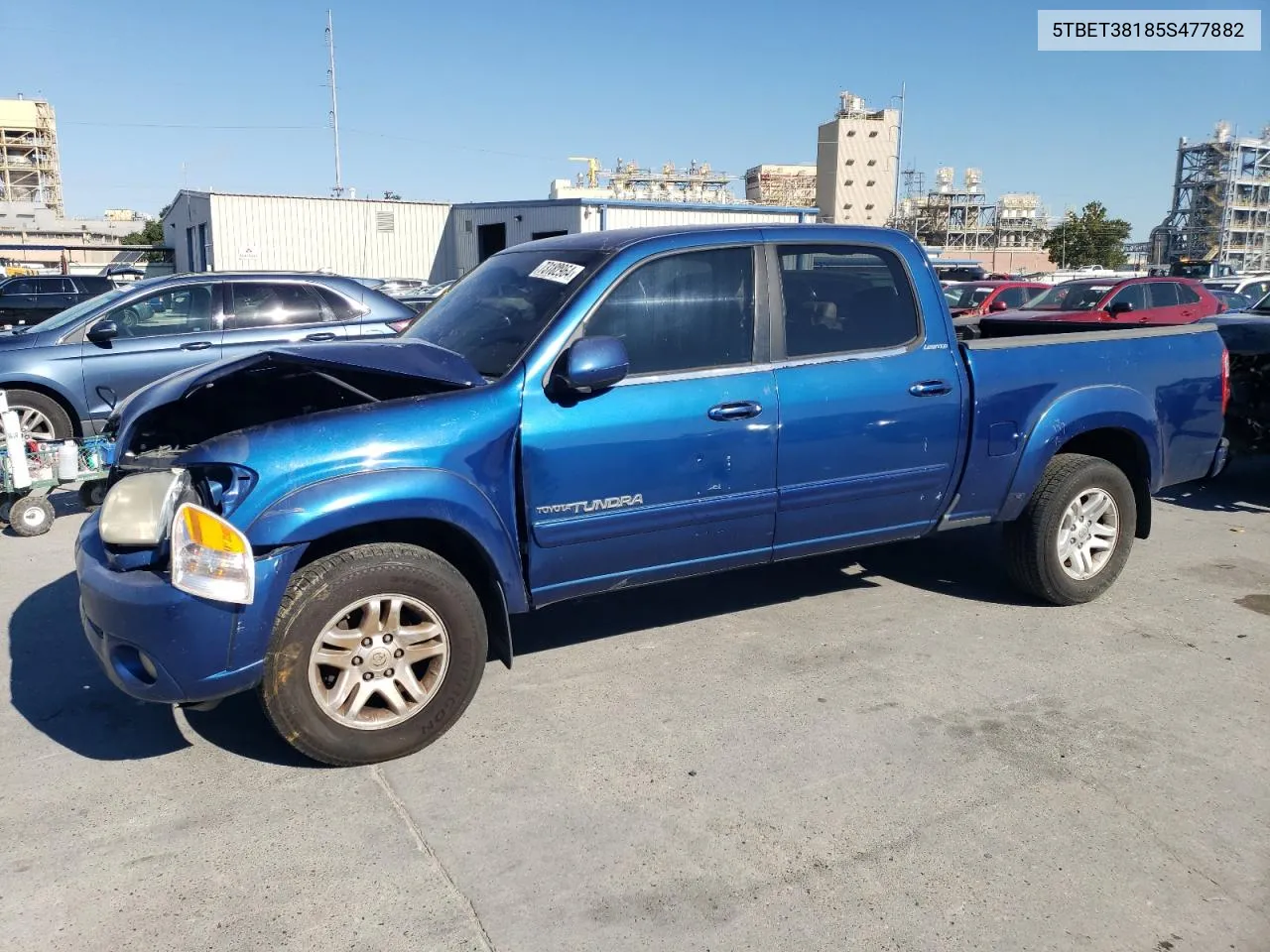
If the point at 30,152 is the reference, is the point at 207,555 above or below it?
below

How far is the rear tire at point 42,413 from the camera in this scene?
7.65 meters

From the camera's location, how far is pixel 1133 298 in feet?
54.0

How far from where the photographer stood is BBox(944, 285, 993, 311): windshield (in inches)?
874

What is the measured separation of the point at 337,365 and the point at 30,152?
161 metres

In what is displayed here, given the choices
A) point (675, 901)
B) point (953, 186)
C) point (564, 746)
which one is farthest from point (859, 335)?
point (953, 186)

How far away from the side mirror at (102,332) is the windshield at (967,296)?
714 inches

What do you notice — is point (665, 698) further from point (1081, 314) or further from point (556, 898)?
point (1081, 314)

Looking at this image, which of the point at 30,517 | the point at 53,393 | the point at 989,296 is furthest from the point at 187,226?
the point at 30,517

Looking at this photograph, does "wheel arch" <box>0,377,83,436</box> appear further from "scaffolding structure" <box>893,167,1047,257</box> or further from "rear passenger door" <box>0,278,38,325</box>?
"scaffolding structure" <box>893,167,1047,257</box>

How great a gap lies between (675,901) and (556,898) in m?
0.34

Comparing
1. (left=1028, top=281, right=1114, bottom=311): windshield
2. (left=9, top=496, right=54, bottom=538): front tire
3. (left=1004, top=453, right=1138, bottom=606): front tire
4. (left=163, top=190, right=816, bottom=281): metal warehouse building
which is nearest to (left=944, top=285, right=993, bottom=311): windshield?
(left=1028, top=281, right=1114, bottom=311): windshield

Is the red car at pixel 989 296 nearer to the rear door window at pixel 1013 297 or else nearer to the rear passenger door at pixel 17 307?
the rear door window at pixel 1013 297

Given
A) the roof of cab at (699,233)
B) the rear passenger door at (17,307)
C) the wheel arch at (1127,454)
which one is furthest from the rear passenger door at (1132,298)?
the rear passenger door at (17,307)

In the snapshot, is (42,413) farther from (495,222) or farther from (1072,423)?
(495,222)
